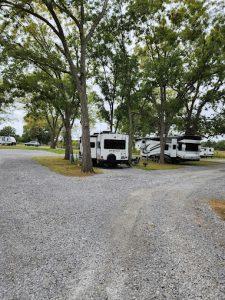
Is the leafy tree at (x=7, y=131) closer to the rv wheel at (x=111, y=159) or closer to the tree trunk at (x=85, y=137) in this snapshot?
the rv wheel at (x=111, y=159)

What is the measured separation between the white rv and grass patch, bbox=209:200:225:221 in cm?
1272

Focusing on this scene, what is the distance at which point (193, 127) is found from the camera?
112 ft

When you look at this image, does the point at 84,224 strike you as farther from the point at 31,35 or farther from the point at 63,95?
the point at 31,35

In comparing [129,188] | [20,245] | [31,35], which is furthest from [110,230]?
[31,35]

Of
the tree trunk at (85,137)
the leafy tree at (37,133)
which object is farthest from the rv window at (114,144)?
the leafy tree at (37,133)

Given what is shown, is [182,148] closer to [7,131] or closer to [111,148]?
[111,148]

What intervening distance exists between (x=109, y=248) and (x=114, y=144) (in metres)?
17.3

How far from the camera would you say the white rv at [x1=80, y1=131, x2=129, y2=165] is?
22.3 meters

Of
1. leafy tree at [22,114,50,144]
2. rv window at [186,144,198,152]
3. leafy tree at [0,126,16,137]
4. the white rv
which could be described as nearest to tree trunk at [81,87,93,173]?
the white rv

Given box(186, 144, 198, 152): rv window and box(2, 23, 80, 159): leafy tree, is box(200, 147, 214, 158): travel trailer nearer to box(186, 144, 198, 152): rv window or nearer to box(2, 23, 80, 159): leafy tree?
box(186, 144, 198, 152): rv window

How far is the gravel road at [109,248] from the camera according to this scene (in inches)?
158

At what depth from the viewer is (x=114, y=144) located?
2261cm

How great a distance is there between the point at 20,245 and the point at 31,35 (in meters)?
25.7

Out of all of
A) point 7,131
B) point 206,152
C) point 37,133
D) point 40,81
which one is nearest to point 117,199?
point 40,81
